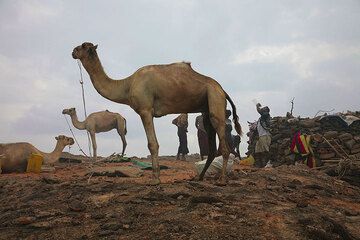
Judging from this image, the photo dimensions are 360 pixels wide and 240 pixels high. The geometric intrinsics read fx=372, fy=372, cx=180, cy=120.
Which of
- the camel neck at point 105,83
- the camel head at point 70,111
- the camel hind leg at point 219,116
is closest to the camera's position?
the camel hind leg at point 219,116

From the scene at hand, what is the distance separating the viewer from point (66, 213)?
5.25 m

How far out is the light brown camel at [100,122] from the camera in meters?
17.6

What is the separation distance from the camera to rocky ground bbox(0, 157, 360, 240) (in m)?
4.34

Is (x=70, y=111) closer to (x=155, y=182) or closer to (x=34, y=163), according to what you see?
(x=34, y=163)

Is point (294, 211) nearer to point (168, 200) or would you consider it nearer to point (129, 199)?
point (168, 200)

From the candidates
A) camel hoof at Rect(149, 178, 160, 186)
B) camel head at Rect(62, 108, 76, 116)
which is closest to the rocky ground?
camel hoof at Rect(149, 178, 160, 186)

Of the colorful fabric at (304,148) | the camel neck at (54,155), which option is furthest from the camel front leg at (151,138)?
the colorful fabric at (304,148)

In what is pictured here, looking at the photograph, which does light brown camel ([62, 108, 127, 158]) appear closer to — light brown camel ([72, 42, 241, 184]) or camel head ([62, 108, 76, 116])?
camel head ([62, 108, 76, 116])

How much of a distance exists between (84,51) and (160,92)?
72.3 inches

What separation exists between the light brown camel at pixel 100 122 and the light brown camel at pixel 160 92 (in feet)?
33.6

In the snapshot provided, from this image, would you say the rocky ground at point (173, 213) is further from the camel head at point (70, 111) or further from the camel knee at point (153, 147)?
the camel head at point (70, 111)

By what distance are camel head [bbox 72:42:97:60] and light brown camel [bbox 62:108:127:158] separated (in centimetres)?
1017

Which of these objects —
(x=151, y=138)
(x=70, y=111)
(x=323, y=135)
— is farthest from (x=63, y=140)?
(x=323, y=135)

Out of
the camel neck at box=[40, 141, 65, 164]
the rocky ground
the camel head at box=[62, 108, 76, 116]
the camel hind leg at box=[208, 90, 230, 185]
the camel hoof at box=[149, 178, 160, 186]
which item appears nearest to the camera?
the rocky ground
